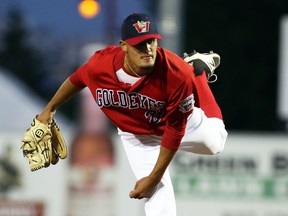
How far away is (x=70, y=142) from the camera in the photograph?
42.5ft

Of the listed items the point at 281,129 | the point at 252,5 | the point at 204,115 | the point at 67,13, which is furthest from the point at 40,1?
the point at 204,115

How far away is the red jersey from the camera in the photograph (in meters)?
8.12

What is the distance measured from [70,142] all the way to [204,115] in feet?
13.9

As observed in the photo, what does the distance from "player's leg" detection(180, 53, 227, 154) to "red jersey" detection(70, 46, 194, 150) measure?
30 centimetres

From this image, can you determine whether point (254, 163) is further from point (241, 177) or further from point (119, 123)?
point (119, 123)

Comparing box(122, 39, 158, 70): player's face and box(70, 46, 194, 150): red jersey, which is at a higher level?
box(122, 39, 158, 70): player's face

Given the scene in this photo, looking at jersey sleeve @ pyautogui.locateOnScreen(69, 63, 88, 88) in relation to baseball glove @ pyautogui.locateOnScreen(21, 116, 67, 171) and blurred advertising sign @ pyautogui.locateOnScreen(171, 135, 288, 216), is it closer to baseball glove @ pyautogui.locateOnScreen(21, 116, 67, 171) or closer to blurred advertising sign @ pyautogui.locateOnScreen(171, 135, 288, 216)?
baseball glove @ pyautogui.locateOnScreen(21, 116, 67, 171)

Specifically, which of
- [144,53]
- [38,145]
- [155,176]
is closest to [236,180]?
[38,145]

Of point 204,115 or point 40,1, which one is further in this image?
point 40,1

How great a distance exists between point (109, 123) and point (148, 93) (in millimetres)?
5412

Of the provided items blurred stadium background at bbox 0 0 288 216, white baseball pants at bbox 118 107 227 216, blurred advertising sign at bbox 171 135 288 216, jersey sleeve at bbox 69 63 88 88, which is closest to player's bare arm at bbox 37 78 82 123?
jersey sleeve at bbox 69 63 88 88

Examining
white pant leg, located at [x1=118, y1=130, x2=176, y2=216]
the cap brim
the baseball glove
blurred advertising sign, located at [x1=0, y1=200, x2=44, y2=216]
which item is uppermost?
the cap brim

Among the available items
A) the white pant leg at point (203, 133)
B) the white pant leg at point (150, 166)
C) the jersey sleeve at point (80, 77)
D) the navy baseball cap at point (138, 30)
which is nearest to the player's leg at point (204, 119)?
the white pant leg at point (203, 133)

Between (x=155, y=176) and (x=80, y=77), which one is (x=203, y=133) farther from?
(x=80, y=77)
